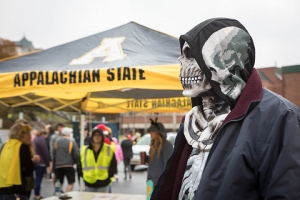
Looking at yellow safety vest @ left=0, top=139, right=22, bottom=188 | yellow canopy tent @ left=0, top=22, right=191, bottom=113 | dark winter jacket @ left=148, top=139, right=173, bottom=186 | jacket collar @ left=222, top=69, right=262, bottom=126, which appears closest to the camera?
jacket collar @ left=222, top=69, right=262, bottom=126

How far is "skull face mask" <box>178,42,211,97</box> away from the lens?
4.97 feet

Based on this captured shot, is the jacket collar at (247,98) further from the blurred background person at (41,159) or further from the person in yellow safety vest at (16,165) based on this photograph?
the blurred background person at (41,159)

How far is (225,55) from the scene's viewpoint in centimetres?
139

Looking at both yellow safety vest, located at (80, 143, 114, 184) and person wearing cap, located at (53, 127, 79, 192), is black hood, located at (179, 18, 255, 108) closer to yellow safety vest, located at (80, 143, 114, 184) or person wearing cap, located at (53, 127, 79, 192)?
yellow safety vest, located at (80, 143, 114, 184)

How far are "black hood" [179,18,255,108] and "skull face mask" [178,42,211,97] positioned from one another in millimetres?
70

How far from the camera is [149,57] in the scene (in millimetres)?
4383

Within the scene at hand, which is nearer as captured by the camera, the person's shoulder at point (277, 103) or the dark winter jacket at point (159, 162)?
the person's shoulder at point (277, 103)

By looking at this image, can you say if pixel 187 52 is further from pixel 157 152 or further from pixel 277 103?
pixel 157 152

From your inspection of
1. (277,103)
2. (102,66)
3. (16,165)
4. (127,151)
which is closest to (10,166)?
(16,165)

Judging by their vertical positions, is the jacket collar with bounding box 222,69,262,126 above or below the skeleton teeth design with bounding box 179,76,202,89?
below

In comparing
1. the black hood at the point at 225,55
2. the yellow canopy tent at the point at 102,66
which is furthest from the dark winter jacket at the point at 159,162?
the black hood at the point at 225,55

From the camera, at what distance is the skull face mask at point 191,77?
4.97 feet

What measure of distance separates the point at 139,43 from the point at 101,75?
3.40 ft

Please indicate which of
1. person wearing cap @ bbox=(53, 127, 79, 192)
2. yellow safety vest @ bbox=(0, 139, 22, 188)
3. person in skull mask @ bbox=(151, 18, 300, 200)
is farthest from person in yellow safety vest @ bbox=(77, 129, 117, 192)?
person in skull mask @ bbox=(151, 18, 300, 200)
